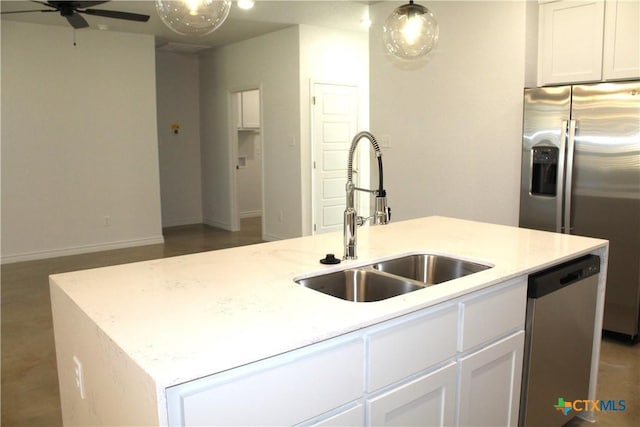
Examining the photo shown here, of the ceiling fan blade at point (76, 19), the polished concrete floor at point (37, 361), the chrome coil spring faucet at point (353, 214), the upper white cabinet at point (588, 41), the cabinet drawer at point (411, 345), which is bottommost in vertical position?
the polished concrete floor at point (37, 361)

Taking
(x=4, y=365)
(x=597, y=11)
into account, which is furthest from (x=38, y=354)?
(x=597, y=11)

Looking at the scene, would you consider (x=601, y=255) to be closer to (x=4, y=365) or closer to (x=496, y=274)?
(x=496, y=274)

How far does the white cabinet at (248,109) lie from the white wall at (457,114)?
126 inches

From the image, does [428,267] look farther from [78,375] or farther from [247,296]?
[78,375]

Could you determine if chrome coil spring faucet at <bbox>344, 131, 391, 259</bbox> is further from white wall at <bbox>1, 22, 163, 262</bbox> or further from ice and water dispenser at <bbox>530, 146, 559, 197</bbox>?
white wall at <bbox>1, 22, 163, 262</bbox>

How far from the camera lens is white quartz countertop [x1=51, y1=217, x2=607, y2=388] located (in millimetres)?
1219

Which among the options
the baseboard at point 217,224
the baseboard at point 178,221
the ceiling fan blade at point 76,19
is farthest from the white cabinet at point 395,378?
the baseboard at point 178,221

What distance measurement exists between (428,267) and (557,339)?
2.01 ft

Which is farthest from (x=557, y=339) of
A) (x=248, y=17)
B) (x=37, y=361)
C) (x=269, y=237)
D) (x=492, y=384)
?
(x=269, y=237)

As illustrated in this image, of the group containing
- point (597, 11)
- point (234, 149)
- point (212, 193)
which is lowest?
point (212, 193)

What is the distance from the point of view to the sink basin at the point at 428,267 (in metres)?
2.14

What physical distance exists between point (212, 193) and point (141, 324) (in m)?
6.76

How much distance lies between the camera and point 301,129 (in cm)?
606

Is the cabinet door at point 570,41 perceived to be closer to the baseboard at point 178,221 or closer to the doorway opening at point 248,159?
the doorway opening at point 248,159
